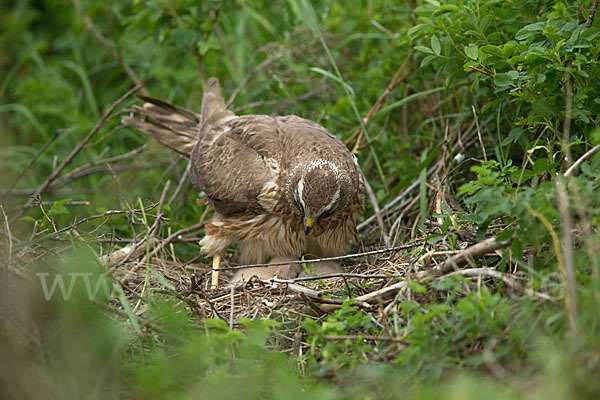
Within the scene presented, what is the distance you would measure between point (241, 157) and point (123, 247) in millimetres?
1365

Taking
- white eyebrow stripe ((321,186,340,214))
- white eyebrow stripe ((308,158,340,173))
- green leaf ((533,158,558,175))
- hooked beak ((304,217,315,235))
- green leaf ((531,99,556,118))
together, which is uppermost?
green leaf ((531,99,556,118))

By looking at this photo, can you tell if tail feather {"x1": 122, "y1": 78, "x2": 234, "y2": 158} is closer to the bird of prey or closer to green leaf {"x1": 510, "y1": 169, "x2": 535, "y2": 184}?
the bird of prey

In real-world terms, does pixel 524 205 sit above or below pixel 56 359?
above

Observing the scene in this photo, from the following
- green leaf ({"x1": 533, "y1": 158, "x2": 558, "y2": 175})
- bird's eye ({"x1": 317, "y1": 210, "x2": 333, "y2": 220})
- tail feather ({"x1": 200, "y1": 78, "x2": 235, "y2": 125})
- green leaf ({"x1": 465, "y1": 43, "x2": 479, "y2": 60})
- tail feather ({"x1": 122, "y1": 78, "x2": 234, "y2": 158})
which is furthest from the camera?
tail feather ({"x1": 122, "y1": 78, "x2": 234, "y2": 158})

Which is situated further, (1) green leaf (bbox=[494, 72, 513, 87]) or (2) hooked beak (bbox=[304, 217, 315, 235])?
(2) hooked beak (bbox=[304, 217, 315, 235])

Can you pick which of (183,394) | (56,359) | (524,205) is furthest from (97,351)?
(524,205)

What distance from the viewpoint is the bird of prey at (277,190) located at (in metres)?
4.50

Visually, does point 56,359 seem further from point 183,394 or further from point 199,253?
point 199,253

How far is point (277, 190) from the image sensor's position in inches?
189

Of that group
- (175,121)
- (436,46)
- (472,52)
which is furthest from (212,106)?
(472,52)

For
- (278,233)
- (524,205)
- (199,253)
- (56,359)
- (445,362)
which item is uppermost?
(524,205)

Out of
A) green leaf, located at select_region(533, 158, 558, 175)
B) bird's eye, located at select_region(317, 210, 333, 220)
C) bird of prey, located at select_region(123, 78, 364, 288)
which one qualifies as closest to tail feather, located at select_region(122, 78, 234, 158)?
bird of prey, located at select_region(123, 78, 364, 288)

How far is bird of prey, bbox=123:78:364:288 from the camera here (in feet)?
14.8

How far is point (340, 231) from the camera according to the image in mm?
4953
